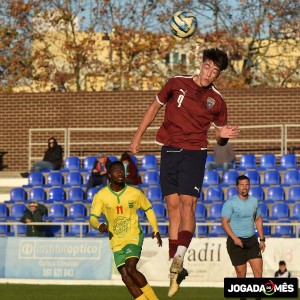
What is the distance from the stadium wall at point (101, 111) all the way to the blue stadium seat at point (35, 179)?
11.7 ft

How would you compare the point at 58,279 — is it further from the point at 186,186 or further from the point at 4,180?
the point at 186,186

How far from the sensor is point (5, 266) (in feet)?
81.7

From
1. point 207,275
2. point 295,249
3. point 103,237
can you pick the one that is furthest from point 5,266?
point 295,249

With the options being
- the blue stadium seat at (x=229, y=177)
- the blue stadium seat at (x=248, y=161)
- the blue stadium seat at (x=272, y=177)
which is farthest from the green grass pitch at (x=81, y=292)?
the blue stadium seat at (x=248, y=161)

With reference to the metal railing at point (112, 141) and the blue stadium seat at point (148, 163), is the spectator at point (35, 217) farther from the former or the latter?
the metal railing at point (112, 141)

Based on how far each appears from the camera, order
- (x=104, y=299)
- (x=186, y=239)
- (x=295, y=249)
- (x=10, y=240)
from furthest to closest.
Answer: (x=10, y=240)
(x=295, y=249)
(x=104, y=299)
(x=186, y=239)

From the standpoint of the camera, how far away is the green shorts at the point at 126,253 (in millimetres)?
15750

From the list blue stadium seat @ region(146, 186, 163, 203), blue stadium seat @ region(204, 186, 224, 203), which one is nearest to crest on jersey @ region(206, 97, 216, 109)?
blue stadium seat @ region(204, 186, 224, 203)

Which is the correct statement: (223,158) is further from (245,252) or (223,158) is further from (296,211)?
(245,252)

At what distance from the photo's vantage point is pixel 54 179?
A: 2917 centimetres

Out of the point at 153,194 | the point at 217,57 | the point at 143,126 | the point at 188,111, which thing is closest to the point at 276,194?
the point at 153,194

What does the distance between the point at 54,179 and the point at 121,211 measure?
13540 millimetres

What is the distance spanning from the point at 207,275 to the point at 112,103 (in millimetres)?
10593

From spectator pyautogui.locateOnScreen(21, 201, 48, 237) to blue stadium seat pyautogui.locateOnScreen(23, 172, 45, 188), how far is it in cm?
298
